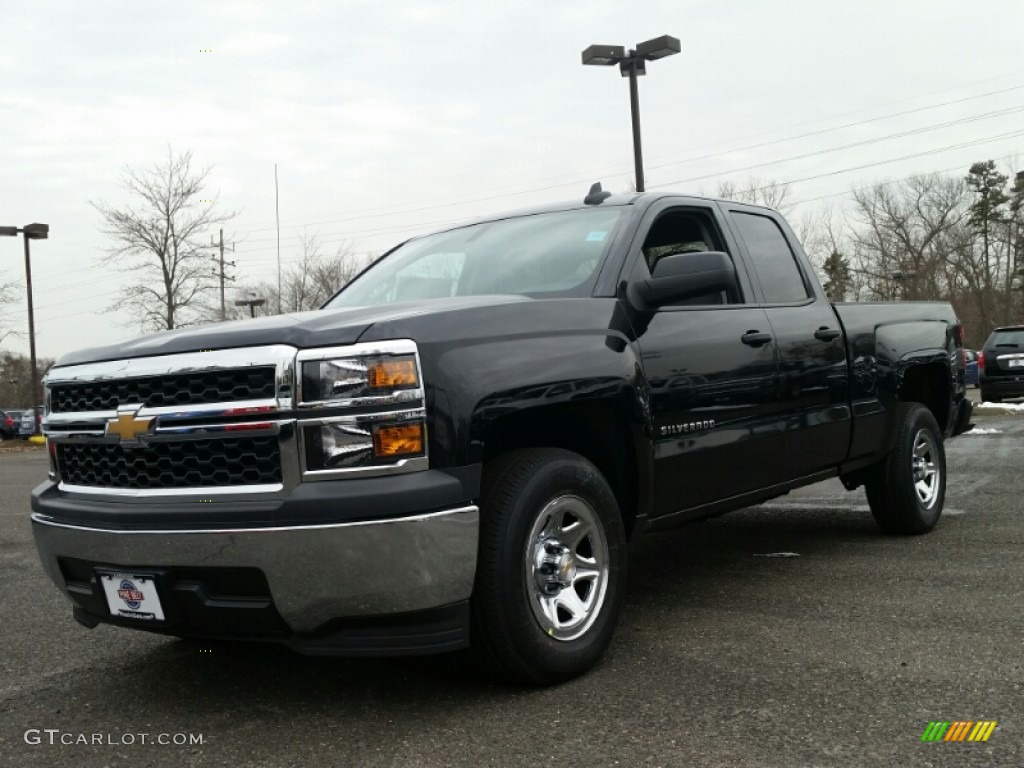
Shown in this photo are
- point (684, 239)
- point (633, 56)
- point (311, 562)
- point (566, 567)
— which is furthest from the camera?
point (633, 56)

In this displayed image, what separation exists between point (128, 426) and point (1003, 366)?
18.3 m

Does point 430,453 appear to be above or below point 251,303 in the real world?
below

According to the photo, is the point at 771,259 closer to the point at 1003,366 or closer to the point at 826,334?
the point at 826,334

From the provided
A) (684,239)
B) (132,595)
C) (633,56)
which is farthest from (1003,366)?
(132,595)

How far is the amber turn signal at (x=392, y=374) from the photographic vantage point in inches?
122

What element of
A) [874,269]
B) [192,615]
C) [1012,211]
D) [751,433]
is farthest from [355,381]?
[1012,211]

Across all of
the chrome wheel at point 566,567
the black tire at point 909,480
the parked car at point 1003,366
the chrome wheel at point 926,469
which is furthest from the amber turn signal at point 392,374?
the parked car at point 1003,366

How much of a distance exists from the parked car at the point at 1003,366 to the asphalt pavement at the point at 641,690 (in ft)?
48.2

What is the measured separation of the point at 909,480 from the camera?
239 inches

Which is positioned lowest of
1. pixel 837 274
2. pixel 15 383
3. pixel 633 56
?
pixel 15 383

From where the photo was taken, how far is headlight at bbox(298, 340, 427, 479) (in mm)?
3068

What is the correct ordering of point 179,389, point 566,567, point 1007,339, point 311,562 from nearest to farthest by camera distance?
point 311,562
point 179,389
point 566,567
point 1007,339

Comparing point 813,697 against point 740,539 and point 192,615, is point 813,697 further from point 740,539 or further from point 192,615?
point 740,539

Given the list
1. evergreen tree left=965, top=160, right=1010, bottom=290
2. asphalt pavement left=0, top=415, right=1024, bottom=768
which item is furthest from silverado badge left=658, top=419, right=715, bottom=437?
evergreen tree left=965, top=160, right=1010, bottom=290
